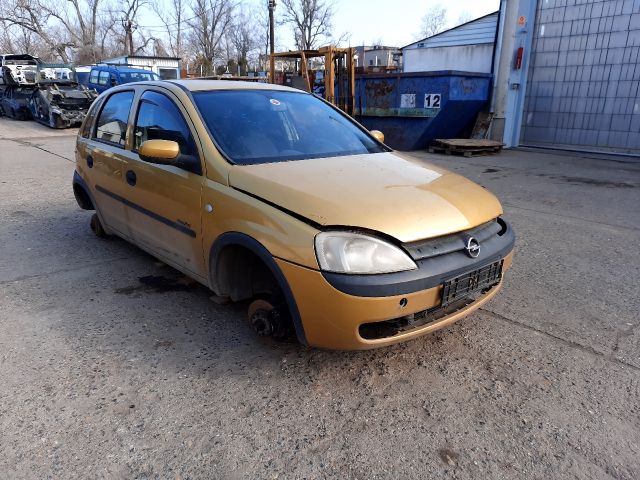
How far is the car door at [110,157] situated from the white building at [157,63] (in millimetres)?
28231

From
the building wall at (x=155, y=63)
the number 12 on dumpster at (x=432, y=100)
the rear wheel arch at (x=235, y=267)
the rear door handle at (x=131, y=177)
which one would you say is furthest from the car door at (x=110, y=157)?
the building wall at (x=155, y=63)

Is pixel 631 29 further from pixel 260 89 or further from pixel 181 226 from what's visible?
pixel 181 226

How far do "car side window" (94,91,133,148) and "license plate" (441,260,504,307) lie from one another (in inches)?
115

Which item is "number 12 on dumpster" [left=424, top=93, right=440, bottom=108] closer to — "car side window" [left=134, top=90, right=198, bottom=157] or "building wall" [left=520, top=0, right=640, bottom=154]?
"building wall" [left=520, top=0, right=640, bottom=154]

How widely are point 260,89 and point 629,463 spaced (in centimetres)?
329

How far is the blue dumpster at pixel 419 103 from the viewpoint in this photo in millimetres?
11203

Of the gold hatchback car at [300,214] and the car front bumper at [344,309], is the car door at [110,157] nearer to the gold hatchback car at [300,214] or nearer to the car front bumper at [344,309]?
the gold hatchback car at [300,214]

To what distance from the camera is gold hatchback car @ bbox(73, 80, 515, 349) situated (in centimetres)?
235

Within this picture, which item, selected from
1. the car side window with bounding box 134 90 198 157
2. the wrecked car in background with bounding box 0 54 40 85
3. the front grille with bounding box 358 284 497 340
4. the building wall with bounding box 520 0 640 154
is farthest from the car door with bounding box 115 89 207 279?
the wrecked car in background with bounding box 0 54 40 85

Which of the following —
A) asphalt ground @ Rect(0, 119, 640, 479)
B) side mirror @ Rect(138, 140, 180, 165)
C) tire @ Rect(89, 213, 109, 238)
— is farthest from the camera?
tire @ Rect(89, 213, 109, 238)

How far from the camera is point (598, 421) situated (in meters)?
2.35

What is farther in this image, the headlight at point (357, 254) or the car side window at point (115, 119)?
the car side window at point (115, 119)

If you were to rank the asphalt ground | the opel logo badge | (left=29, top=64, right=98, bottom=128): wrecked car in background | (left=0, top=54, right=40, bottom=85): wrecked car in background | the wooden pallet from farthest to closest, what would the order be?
(left=0, top=54, right=40, bottom=85): wrecked car in background → (left=29, top=64, right=98, bottom=128): wrecked car in background → the wooden pallet → the opel logo badge → the asphalt ground

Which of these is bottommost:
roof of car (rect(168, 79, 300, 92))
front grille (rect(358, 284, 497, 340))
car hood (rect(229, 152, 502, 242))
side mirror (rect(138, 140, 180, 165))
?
front grille (rect(358, 284, 497, 340))
